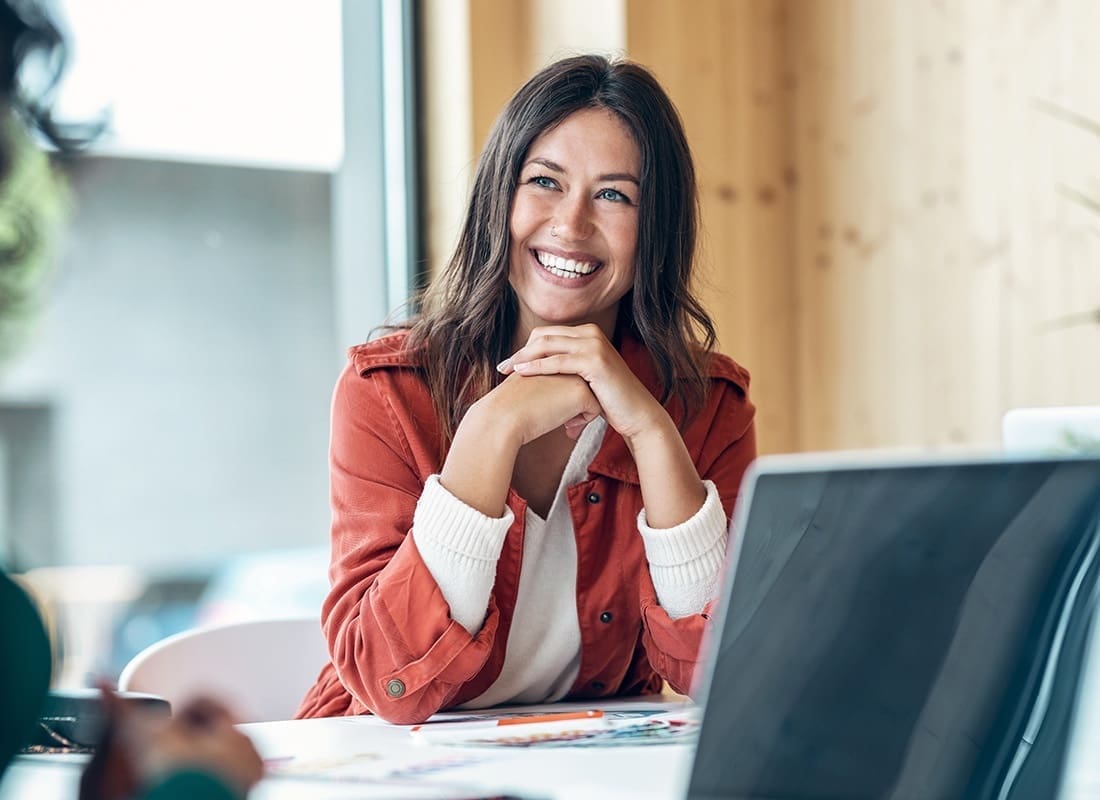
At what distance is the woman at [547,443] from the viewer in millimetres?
1316

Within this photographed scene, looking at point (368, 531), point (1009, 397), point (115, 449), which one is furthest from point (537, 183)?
point (115, 449)

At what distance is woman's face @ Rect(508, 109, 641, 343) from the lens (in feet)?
5.19

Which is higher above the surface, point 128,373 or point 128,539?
point 128,373

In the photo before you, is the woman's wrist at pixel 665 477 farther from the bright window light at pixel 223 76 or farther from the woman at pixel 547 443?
the bright window light at pixel 223 76

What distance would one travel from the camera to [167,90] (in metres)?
2.75

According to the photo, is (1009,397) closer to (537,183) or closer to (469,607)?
(537,183)

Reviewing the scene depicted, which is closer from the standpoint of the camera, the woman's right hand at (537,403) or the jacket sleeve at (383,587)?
the jacket sleeve at (383,587)

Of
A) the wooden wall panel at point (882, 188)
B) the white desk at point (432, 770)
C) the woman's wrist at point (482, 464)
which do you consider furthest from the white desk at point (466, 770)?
the wooden wall panel at point (882, 188)

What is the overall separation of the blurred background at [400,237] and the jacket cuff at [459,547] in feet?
5.15

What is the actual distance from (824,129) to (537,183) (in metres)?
1.69

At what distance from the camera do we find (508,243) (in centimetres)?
162

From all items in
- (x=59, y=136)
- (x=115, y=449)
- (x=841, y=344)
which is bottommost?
(x=115, y=449)

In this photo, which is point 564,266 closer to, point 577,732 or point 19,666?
point 577,732

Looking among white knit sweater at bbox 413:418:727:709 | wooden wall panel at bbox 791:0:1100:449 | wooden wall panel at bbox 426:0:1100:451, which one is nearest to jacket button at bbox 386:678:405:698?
white knit sweater at bbox 413:418:727:709
